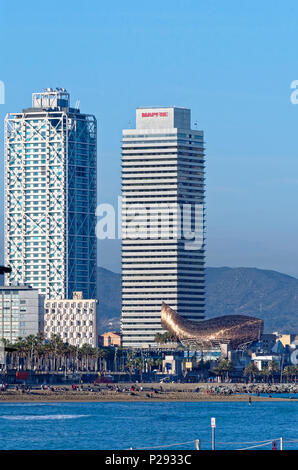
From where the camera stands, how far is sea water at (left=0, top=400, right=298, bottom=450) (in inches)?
3991

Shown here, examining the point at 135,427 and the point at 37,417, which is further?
the point at 37,417

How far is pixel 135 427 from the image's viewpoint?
12812 cm

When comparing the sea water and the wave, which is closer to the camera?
the sea water

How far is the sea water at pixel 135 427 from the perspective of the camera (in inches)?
3991

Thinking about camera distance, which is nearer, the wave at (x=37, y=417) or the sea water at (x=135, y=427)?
the sea water at (x=135, y=427)

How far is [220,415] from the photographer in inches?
6403

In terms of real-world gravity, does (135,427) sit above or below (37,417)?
above
